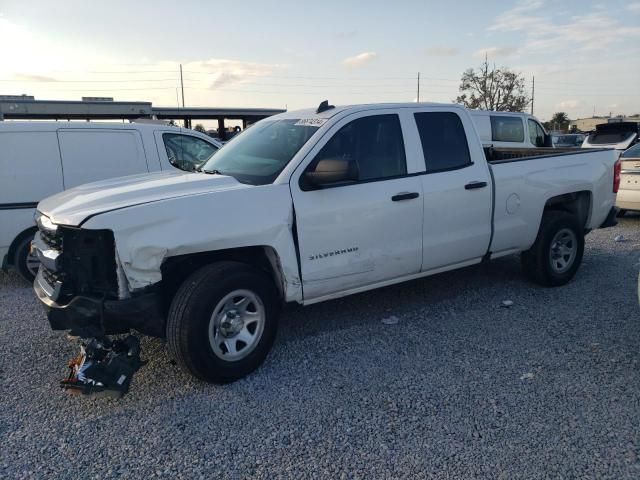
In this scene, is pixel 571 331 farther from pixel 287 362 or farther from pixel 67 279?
pixel 67 279

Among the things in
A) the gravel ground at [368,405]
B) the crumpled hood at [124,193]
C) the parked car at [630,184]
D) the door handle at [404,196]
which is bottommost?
the gravel ground at [368,405]

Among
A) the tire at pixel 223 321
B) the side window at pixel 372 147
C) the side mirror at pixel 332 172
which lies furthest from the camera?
the side window at pixel 372 147

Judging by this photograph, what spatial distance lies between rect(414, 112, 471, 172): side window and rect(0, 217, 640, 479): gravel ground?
146cm

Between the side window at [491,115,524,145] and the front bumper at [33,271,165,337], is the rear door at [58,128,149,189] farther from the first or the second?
the side window at [491,115,524,145]

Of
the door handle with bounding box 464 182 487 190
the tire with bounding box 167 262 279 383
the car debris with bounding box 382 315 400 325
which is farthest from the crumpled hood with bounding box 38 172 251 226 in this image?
the door handle with bounding box 464 182 487 190

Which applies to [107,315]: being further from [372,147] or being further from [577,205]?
[577,205]

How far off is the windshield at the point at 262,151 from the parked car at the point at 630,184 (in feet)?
23.8

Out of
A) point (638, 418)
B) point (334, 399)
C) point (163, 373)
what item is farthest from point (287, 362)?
point (638, 418)

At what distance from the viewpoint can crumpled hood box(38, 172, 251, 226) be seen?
3559 millimetres

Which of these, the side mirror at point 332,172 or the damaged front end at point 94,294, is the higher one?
the side mirror at point 332,172

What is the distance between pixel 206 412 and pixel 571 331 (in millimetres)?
3245

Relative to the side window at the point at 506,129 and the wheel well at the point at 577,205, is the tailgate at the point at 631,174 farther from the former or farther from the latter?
the side window at the point at 506,129

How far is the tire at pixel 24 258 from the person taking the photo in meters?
6.08

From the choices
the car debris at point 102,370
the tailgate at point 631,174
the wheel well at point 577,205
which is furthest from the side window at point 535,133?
the car debris at point 102,370
